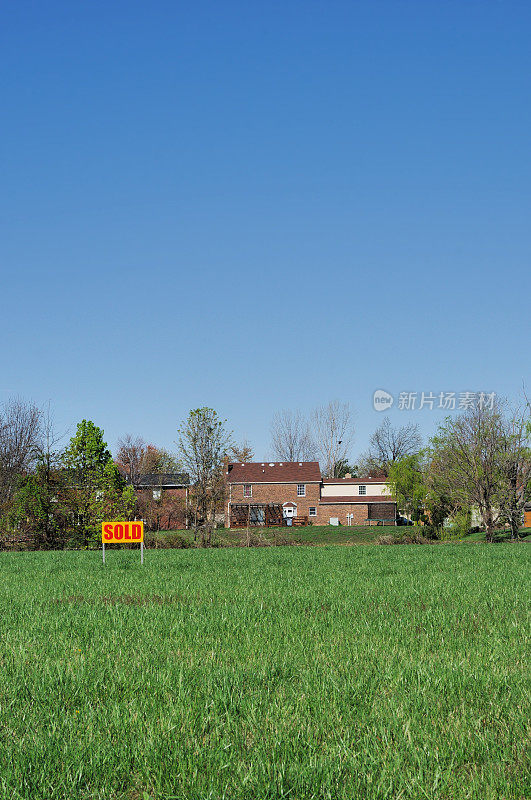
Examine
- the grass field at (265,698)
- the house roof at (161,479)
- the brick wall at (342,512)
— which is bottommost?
the brick wall at (342,512)

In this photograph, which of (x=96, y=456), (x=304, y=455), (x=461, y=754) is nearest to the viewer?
(x=461, y=754)

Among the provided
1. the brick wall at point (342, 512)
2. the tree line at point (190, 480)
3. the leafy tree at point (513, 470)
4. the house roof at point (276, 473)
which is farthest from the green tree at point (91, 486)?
the brick wall at point (342, 512)

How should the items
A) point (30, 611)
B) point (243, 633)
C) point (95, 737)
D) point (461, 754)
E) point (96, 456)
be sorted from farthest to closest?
point (96, 456) < point (30, 611) < point (243, 633) < point (95, 737) < point (461, 754)

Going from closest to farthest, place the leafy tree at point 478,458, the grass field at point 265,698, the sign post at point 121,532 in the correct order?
1. the grass field at point 265,698
2. the sign post at point 121,532
3. the leafy tree at point 478,458

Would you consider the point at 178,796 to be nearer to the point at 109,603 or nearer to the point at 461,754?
the point at 461,754

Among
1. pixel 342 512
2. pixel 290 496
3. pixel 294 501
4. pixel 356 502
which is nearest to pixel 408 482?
pixel 356 502

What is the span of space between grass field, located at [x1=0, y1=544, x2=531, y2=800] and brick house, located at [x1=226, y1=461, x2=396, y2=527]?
2552 inches

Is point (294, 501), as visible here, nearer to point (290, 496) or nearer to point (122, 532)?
point (290, 496)

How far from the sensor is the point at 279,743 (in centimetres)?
393

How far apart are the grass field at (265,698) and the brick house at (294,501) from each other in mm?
64813

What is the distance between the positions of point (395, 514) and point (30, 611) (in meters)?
70.9

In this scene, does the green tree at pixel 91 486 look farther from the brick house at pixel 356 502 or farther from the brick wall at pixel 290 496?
the brick house at pixel 356 502

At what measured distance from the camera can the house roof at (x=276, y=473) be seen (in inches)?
2923

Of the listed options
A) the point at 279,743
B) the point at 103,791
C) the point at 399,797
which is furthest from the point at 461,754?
the point at 103,791
